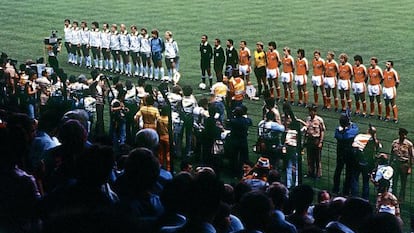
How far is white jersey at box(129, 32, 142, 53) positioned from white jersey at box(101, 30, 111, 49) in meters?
1.02

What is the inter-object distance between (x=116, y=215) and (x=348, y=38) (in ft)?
80.7

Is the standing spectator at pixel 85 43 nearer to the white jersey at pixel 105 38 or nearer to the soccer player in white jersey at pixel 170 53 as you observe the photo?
the white jersey at pixel 105 38

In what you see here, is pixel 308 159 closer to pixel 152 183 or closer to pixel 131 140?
pixel 131 140

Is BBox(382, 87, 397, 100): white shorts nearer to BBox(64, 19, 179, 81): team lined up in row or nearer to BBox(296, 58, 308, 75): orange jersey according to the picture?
BBox(296, 58, 308, 75): orange jersey

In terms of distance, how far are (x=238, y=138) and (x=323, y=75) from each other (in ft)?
21.0

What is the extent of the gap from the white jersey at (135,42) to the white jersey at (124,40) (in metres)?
0.16

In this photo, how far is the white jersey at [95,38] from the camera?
24.2 metres

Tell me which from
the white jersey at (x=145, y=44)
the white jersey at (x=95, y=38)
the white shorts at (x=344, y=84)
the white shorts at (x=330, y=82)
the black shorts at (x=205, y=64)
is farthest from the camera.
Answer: the white jersey at (x=95, y=38)

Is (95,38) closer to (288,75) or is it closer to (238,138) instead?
(288,75)

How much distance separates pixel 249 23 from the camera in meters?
30.3

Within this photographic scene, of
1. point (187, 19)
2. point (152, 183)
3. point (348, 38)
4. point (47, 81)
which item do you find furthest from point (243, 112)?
point (187, 19)

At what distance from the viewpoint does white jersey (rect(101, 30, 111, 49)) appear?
937 inches

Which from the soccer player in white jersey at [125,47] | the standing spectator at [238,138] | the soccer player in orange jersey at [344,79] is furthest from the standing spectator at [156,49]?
the standing spectator at [238,138]

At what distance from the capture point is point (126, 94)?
15.4m
